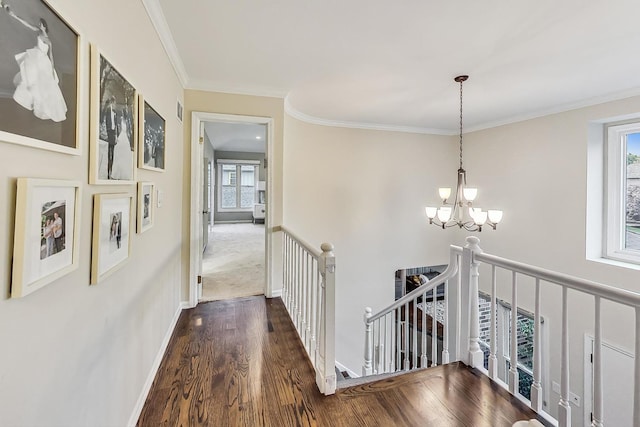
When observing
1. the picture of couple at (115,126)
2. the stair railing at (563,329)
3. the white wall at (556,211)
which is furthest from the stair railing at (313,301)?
the white wall at (556,211)

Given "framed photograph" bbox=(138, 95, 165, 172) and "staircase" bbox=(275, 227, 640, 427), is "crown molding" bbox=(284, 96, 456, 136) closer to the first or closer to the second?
"framed photograph" bbox=(138, 95, 165, 172)

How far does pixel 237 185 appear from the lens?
30.1 ft

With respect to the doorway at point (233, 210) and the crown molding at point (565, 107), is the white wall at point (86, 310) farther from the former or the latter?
the crown molding at point (565, 107)

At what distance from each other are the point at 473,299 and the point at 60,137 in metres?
2.32

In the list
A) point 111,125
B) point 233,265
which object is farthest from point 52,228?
point 233,265

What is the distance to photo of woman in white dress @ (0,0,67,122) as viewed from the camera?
0.68 m

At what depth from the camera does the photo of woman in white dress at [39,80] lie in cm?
68

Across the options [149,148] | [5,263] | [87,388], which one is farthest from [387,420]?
[149,148]

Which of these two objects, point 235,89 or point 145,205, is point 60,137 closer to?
point 145,205

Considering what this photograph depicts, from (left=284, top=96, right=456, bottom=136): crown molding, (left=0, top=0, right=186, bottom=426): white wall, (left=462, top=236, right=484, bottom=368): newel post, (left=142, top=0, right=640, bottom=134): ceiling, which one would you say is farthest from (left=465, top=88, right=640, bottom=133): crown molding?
(left=0, top=0, right=186, bottom=426): white wall

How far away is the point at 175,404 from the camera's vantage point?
1.65m

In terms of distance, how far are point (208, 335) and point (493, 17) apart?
125 inches

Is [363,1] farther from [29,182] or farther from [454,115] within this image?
[454,115]

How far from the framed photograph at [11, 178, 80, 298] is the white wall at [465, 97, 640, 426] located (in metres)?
4.60
